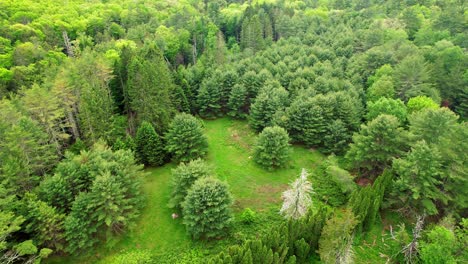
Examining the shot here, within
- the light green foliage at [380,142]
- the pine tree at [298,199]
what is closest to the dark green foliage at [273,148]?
the light green foliage at [380,142]

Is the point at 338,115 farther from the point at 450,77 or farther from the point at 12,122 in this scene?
the point at 12,122

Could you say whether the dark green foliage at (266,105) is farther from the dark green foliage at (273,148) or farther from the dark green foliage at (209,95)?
the dark green foliage at (209,95)

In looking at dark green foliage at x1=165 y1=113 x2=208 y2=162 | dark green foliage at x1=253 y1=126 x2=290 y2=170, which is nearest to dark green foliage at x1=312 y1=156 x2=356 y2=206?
dark green foliage at x1=253 y1=126 x2=290 y2=170

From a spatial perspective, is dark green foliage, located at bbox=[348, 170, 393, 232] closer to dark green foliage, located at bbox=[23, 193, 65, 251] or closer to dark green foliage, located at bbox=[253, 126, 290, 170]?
dark green foliage, located at bbox=[253, 126, 290, 170]

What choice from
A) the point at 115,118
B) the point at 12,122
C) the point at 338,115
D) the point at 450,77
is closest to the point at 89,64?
the point at 115,118

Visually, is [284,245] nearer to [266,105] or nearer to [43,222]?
[43,222]

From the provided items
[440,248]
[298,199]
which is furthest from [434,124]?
[298,199]
